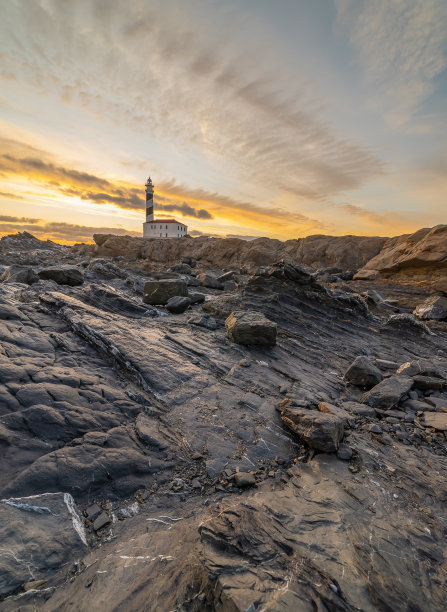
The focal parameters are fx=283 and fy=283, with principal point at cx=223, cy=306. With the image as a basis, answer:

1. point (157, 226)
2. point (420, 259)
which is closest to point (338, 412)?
point (420, 259)

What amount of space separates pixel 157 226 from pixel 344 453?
260 ft

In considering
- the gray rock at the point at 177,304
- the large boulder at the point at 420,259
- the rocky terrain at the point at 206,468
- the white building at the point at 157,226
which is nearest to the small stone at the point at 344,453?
the rocky terrain at the point at 206,468

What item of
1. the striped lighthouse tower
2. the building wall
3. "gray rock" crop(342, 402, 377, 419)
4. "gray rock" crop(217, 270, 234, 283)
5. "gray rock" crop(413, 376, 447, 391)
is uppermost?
the striped lighthouse tower

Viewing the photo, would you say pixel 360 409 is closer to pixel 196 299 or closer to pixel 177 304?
pixel 177 304

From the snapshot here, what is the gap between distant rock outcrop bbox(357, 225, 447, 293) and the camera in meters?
27.2

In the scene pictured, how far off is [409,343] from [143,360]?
39.2 feet

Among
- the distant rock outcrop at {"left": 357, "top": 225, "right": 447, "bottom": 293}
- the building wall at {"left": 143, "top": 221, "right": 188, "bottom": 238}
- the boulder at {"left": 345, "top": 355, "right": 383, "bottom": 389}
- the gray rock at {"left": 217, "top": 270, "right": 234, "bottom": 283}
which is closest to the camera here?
the boulder at {"left": 345, "top": 355, "right": 383, "bottom": 389}

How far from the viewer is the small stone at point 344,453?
4.86 meters

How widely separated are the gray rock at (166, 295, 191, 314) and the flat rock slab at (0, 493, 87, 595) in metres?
8.16

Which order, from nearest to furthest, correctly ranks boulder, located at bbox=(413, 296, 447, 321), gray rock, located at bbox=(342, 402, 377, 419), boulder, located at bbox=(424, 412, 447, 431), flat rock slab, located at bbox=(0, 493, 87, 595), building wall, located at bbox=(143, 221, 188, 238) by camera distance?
flat rock slab, located at bbox=(0, 493, 87, 595) → boulder, located at bbox=(424, 412, 447, 431) → gray rock, located at bbox=(342, 402, 377, 419) → boulder, located at bbox=(413, 296, 447, 321) → building wall, located at bbox=(143, 221, 188, 238)

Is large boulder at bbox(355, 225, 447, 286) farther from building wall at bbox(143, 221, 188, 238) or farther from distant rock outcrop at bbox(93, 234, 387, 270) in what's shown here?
building wall at bbox(143, 221, 188, 238)

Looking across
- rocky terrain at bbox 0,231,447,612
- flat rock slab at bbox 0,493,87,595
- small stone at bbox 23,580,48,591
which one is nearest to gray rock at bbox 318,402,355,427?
rocky terrain at bbox 0,231,447,612

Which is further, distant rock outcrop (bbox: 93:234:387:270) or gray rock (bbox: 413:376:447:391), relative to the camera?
distant rock outcrop (bbox: 93:234:387:270)

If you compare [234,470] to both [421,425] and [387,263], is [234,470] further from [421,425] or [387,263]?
[387,263]
